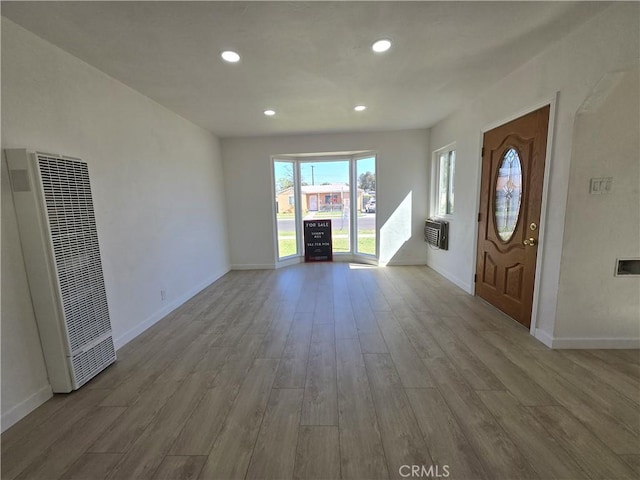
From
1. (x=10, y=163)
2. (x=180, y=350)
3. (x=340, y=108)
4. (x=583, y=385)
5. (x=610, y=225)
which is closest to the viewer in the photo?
(x=10, y=163)

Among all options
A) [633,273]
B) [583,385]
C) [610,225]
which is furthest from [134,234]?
[633,273]

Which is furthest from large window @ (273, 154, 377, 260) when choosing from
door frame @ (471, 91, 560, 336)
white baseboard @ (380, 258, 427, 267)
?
door frame @ (471, 91, 560, 336)

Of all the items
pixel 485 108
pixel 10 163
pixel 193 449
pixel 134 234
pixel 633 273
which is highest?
pixel 485 108

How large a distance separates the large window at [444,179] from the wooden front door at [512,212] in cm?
103

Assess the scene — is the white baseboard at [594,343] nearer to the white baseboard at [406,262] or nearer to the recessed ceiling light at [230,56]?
the white baseboard at [406,262]

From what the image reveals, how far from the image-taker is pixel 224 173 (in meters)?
5.21

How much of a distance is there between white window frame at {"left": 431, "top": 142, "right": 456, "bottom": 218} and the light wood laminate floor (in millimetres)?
2176

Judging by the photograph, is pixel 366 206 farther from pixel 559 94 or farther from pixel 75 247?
pixel 75 247

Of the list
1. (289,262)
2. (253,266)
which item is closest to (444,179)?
(289,262)

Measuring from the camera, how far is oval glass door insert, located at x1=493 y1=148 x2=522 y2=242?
9.23 feet

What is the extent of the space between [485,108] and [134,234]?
14.0ft

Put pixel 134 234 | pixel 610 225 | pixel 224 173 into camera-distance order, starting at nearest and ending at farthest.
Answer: pixel 610 225 → pixel 134 234 → pixel 224 173

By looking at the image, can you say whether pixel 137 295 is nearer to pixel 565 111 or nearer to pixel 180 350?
pixel 180 350

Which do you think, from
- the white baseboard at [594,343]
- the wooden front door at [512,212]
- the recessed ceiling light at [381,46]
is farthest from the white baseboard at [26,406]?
the wooden front door at [512,212]
